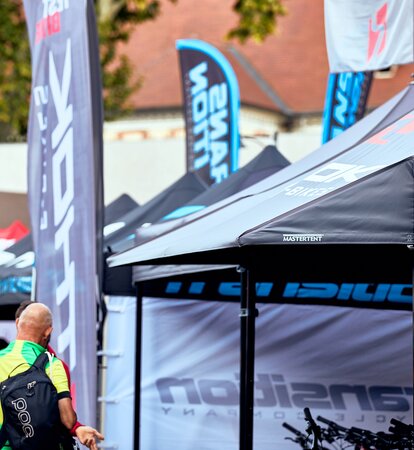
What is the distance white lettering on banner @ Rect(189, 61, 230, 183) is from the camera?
14.9 metres

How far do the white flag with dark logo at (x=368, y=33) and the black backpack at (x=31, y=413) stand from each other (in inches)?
141

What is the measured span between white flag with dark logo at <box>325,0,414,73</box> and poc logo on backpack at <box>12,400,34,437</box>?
12.2 feet

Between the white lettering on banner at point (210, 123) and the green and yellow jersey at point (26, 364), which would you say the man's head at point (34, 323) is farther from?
the white lettering on banner at point (210, 123)

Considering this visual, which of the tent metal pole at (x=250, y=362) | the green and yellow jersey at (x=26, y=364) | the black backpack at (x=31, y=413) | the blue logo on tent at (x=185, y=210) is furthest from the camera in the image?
the blue logo on tent at (x=185, y=210)

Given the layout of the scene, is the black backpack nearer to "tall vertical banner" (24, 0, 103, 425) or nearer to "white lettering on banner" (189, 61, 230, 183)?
"tall vertical banner" (24, 0, 103, 425)

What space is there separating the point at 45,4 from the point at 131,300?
2.69m

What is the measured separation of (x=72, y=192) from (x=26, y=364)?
290 centimetres

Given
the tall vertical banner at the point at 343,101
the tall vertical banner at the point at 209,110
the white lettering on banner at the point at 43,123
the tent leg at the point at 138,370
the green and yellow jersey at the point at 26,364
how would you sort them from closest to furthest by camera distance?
1. the green and yellow jersey at the point at 26,364
2. the white lettering on banner at the point at 43,123
3. the tent leg at the point at 138,370
4. the tall vertical banner at the point at 343,101
5. the tall vertical banner at the point at 209,110

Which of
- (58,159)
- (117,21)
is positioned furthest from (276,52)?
(58,159)

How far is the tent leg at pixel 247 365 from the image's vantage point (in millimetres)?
6883

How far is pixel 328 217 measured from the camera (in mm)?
5688

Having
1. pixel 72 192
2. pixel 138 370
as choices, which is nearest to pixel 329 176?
pixel 72 192

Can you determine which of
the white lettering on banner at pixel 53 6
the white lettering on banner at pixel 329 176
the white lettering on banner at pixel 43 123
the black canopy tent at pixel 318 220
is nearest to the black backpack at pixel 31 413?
the black canopy tent at pixel 318 220

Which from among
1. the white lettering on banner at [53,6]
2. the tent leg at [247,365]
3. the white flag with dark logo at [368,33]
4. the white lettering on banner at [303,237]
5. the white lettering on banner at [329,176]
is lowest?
the tent leg at [247,365]
